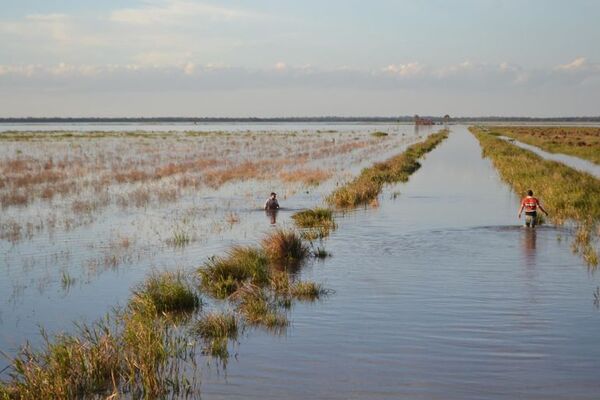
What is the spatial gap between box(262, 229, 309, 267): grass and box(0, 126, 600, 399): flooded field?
0.77m

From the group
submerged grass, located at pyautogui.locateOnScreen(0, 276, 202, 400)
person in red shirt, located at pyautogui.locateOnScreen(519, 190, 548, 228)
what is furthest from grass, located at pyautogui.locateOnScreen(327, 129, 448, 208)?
submerged grass, located at pyautogui.locateOnScreen(0, 276, 202, 400)

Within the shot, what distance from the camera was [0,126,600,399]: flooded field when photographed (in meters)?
9.62

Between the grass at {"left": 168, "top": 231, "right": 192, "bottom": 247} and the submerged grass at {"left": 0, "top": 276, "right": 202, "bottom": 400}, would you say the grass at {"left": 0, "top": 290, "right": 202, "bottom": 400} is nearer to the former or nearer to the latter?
the submerged grass at {"left": 0, "top": 276, "right": 202, "bottom": 400}

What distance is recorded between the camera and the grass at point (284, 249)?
17.6 metres

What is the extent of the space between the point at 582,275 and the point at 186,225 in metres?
12.9

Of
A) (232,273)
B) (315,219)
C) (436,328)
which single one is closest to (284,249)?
(232,273)

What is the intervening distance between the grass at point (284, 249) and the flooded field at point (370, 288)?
2.52 ft

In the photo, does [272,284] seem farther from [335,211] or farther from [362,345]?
[335,211]

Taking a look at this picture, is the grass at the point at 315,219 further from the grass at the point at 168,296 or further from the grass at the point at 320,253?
the grass at the point at 168,296

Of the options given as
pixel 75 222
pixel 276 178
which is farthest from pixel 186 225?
pixel 276 178

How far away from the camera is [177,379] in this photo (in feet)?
30.5

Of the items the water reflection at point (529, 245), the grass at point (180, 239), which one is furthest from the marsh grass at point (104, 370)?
the water reflection at point (529, 245)

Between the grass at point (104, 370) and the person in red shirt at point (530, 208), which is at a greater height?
the person in red shirt at point (530, 208)

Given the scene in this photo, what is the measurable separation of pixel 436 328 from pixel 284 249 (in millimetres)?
6645
